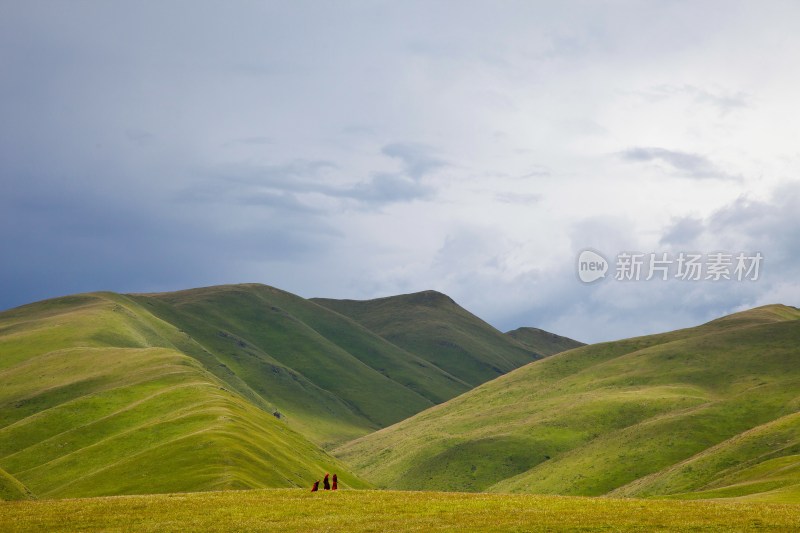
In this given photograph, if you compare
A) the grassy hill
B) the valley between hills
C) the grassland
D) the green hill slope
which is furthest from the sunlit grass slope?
the grassy hill

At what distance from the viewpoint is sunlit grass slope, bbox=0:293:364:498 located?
88500 mm

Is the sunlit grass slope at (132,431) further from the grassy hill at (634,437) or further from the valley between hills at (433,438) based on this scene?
the grassy hill at (634,437)

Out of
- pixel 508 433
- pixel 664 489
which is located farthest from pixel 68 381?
pixel 664 489

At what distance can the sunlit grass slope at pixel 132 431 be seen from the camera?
8850 centimetres

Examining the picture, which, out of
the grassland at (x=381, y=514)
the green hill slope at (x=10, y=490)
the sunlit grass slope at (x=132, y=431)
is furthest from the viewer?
the sunlit grass slope at (x=132, y=431)

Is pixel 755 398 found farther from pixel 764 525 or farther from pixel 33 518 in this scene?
pixel 33 518

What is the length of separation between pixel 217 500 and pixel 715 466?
84443mm

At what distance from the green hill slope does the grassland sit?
9.05 meters

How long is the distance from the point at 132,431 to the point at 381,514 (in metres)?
74.9

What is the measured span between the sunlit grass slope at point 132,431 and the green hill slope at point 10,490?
1512cm

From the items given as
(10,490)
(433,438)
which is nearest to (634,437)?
(433,438)

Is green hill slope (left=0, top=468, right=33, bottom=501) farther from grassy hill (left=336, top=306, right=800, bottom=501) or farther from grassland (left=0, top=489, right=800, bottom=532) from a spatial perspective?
grassy hill (left=336, top=306, right=800, bottom=501)

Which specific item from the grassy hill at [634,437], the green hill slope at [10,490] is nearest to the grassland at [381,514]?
the green hill slope at [10,490]

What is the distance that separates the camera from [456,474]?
539 ft
